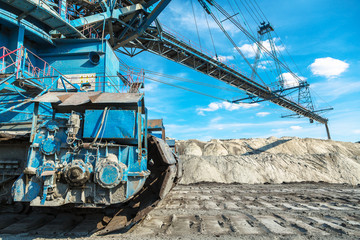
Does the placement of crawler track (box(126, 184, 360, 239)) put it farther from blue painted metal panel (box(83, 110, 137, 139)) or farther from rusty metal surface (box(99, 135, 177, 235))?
blue painted metal panel (box(83, 110, 137, 139))

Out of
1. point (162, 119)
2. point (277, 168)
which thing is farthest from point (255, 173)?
point (162, 119)

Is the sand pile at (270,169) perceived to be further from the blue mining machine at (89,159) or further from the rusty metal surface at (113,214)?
the blue mining machine at (89,159)

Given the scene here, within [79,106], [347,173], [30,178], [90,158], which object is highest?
[79,106]

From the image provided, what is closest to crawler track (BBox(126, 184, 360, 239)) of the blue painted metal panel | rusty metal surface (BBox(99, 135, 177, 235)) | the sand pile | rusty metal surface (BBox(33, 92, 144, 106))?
rusty metal surface (BBox(99, 135, 177, 235))

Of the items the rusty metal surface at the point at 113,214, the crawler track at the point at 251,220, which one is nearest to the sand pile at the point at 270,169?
the crawler track at the point at 251,220

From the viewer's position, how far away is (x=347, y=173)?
54.2 ft

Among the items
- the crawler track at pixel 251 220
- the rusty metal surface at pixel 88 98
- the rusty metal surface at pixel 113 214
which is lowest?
the crawler track at pixel 251 220

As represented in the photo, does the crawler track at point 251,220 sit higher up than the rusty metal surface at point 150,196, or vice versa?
the rusty metal surface at point 150,196

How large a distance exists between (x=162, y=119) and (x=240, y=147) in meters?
19.6

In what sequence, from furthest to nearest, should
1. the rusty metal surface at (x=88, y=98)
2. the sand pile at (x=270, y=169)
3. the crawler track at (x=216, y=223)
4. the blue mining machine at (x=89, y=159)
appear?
the sand pile at (x=270, y=169) < the crawler track at (x=216, y=223) < the rusty metal surface at (x=88, y=98) < the blue mining machine at (x=89, y=159)

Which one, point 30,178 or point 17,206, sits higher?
point 30,178

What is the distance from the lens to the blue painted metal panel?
151 inches

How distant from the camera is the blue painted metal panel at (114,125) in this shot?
384 cm

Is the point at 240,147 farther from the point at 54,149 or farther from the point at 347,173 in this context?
the point at 54,149
